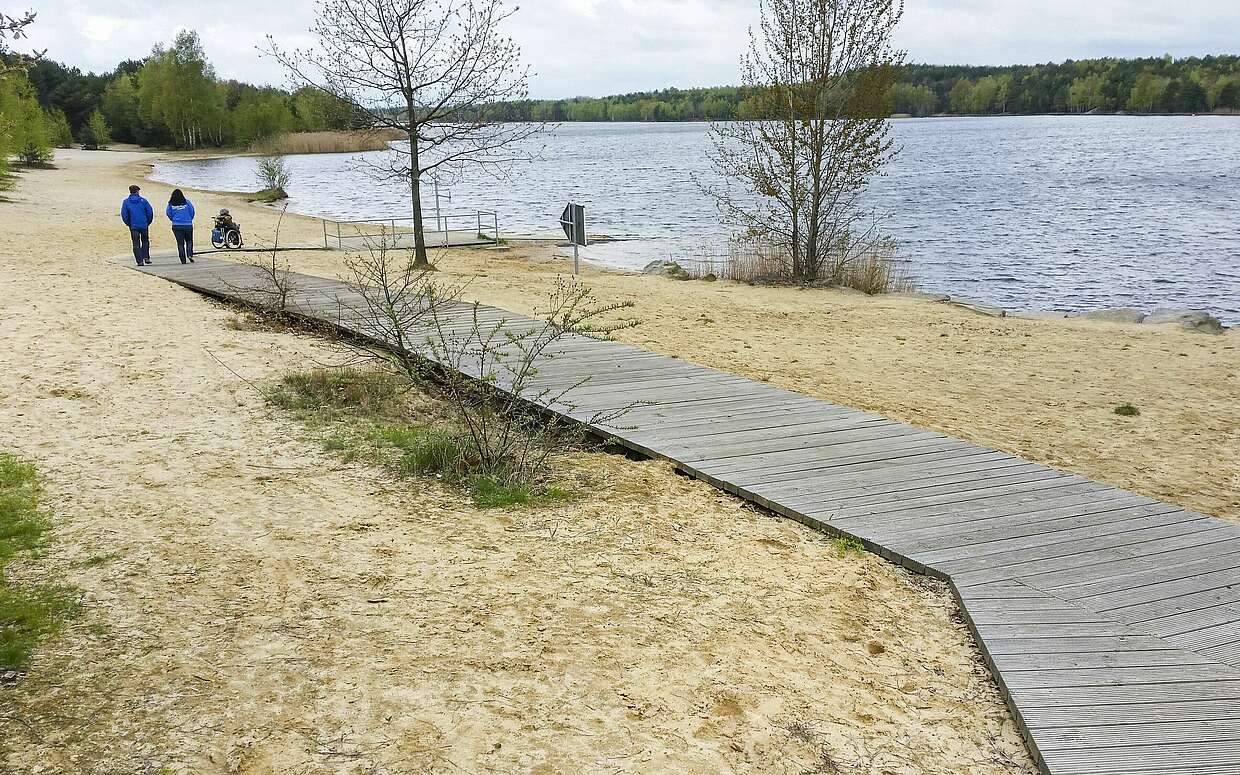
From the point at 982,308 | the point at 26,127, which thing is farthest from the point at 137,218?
the point at 26,127

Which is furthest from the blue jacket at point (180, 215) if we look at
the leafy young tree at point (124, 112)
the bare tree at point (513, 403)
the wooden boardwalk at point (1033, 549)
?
the leafy young tree at point (124, 112)

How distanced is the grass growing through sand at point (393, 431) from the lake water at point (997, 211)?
561 inches

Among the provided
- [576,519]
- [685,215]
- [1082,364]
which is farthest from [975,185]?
[576,519]

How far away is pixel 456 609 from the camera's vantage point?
190 inches

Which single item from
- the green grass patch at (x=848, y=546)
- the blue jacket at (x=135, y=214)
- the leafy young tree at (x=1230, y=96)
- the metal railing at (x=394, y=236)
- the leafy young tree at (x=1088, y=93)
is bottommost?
the green grass patch at (x=848, y=546)

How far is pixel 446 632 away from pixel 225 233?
19022mm

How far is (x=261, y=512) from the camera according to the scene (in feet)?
19.8

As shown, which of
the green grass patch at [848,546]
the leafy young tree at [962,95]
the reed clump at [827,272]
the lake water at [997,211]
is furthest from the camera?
the leafy young tree at [962,95]

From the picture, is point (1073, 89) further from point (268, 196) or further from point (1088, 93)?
point (268, 196)

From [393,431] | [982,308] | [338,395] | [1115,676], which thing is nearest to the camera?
[1115,676]

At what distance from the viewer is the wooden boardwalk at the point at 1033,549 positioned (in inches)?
150

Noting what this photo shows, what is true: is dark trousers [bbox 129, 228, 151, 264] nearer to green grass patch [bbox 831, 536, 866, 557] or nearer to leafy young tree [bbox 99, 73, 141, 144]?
green grass patch [bbox 831, 536, 866, 557]

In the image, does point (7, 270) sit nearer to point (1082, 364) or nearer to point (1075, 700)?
point (1082, 364)

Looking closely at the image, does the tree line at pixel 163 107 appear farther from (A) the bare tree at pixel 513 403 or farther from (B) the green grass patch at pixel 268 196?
(A) the bare tree at pixel 513 403
